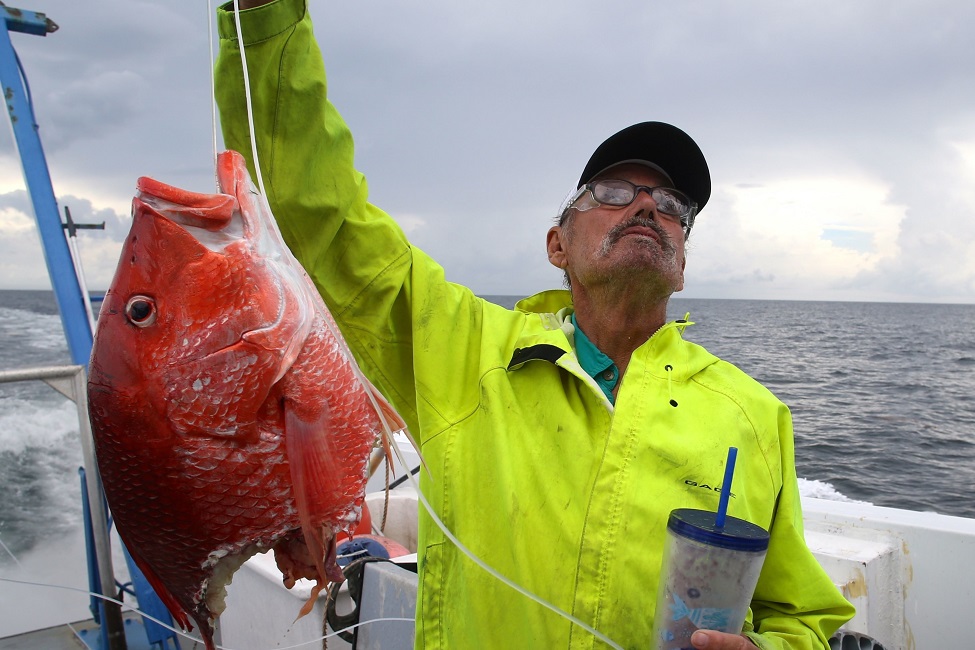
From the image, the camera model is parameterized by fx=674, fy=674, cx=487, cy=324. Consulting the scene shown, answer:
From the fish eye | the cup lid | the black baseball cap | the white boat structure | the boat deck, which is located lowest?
the boat deck

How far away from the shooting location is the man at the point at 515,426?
140 centimetres

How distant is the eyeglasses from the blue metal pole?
2662mm

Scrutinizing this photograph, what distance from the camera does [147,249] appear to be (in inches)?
44.0

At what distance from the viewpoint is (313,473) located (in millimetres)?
1139

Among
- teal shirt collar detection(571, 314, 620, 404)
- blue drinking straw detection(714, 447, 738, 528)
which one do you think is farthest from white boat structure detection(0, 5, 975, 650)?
blue drinking straw detection(714, 447, 738, 528)

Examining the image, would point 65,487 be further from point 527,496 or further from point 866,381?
point 866,381

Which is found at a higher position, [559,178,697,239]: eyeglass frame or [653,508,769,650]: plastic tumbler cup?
[559,178,697,239]: eyeglass frame

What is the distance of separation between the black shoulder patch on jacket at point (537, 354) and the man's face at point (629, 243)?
383 millimetres

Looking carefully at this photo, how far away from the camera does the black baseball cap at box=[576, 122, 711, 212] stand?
6.94ft

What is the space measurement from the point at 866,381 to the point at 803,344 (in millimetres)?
13832

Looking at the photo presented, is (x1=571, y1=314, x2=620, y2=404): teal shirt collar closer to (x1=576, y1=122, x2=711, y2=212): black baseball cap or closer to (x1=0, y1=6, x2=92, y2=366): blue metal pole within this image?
(x1=576, y1=122, x2=711, y2=212): black baseball cap

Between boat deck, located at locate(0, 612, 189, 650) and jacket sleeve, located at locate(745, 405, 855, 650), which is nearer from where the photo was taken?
jacket sleeve, located at locate(745, 405, 855, 650)

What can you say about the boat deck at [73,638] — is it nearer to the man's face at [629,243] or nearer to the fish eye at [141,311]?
the man's face at [629,243]

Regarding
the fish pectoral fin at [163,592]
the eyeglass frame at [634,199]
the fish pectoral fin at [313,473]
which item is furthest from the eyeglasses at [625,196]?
the fish pectoral fin at [163,592]
